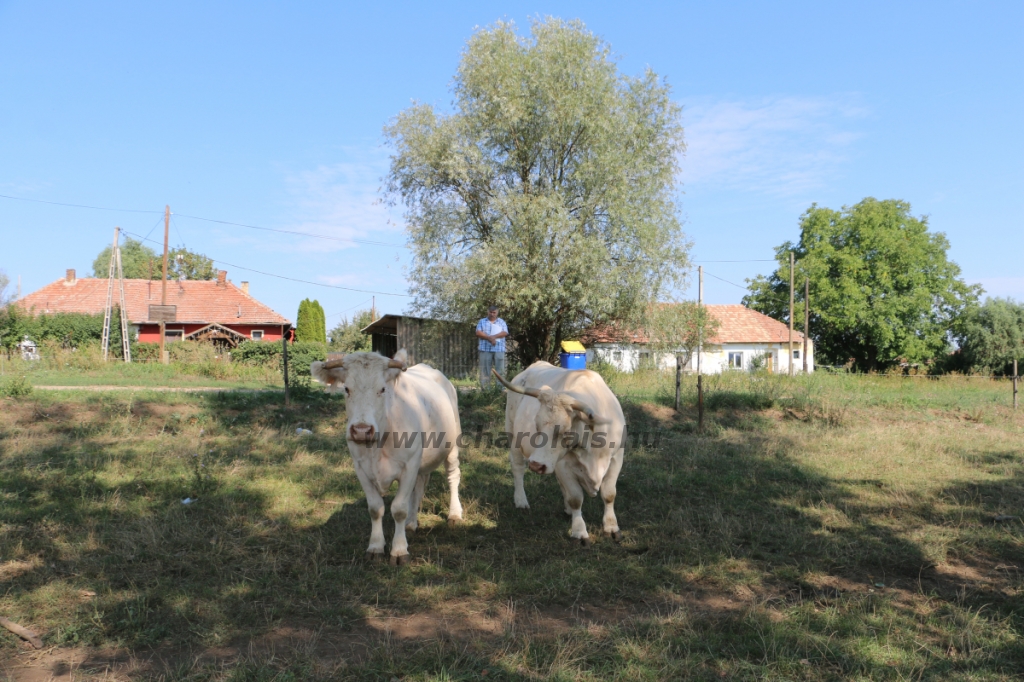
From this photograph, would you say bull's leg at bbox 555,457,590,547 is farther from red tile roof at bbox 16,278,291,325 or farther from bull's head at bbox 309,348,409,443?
red tile roof at bbox 16,278,291,325

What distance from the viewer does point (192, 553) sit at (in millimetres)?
5984

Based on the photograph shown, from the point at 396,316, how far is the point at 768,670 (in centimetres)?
2255

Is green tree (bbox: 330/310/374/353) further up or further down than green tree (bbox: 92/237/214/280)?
further down

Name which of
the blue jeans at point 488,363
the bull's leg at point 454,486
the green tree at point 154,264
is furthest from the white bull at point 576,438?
the green tree at point 154,264

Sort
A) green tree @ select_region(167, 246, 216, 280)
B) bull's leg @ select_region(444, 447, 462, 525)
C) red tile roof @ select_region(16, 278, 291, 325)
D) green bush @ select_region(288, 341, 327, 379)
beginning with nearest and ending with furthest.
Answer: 1. bull's leg @ select_region(444, 447, 462, 525)
2. green bush @ select_region(288, 341, 327, 379)
3. red tile roof @ select_region(16, 278, 291, 325)
4. green tree @ select_region(167, 246, 216, 280)

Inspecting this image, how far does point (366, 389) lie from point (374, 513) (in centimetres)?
112

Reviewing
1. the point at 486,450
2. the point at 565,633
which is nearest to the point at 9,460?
the point at 486,450

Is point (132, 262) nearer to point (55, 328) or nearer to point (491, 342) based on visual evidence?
Result: point (55, 328)

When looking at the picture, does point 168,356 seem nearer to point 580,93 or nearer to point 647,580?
point 580,93

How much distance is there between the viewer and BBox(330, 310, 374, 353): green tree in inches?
1705

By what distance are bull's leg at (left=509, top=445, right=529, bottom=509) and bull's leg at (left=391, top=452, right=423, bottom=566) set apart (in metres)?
1.64

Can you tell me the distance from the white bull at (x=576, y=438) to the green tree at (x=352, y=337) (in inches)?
1379

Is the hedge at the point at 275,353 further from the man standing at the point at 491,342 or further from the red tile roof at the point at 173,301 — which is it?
the man standing at the point at 491,342

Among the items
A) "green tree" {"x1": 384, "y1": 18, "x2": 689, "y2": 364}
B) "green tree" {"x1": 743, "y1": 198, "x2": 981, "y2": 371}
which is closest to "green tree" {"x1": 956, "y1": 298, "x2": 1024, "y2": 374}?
"green tree" {"x1": 743, "y1": 198, "x2": 981, "y2": 371}
